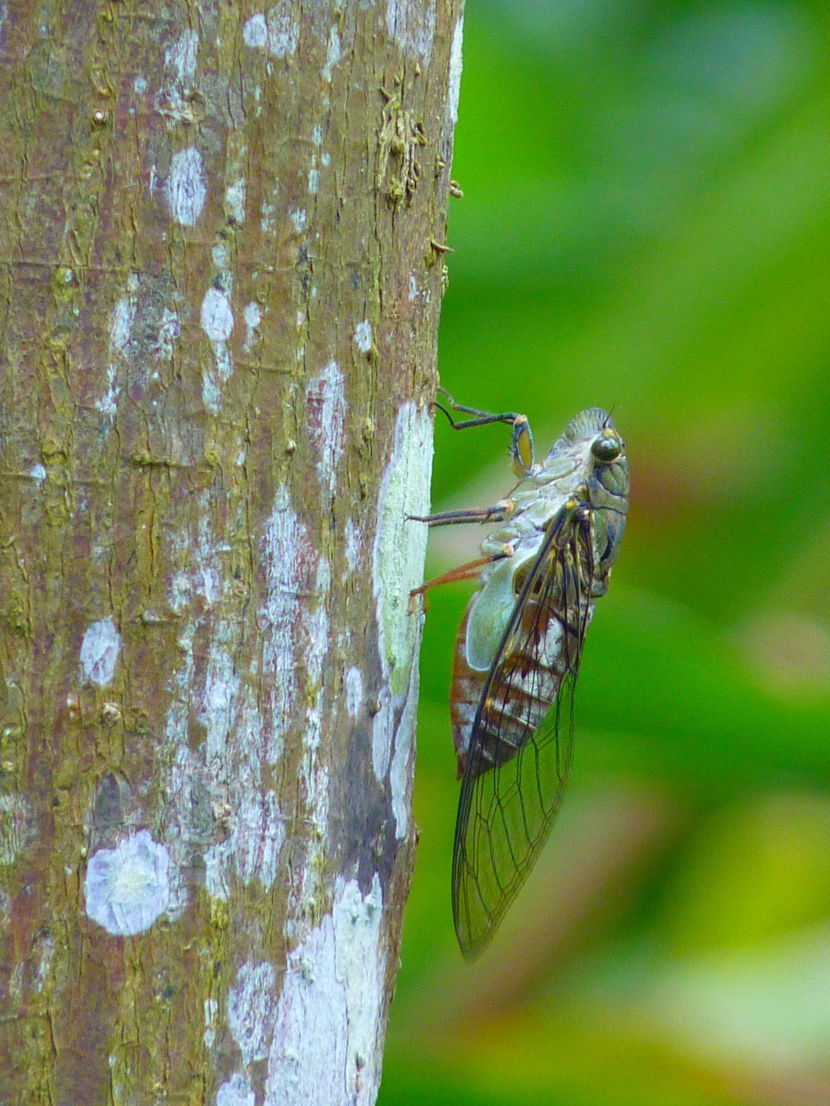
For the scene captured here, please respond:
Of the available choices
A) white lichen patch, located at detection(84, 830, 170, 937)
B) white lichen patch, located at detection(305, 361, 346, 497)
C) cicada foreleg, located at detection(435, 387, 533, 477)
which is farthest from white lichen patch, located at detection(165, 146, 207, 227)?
cicada foreleg, located at detection(435, 387, 533, 477)

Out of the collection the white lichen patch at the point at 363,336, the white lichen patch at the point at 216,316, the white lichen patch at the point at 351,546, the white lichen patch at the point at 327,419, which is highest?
the white lichen patch at the point at 363,336

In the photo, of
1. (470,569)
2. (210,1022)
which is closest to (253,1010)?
(210,1022)

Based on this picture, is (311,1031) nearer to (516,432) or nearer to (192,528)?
(192,528)

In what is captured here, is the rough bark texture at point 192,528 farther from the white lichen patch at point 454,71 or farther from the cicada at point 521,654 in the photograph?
the cicada at point 521,654

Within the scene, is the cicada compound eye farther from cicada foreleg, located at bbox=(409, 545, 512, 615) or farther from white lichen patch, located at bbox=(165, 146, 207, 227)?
white lichen patch, located at bbox=(165, 146, 207, 227)

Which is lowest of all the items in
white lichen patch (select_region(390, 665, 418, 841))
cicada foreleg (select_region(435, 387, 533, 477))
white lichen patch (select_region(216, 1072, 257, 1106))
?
white lichen patch (select_region(216, 1072, 257, 1106))

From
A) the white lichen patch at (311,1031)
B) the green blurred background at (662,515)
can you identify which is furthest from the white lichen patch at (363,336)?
the green blurred background at (662,515)
